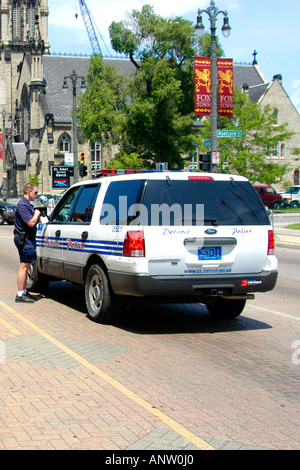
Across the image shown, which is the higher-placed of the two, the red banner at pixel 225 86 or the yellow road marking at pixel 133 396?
the red banner at pixel 225 86

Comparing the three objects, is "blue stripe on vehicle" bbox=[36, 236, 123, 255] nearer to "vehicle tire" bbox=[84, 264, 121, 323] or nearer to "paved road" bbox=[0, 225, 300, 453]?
"vehicle tire" bbox=[84, 264, 121, 323]

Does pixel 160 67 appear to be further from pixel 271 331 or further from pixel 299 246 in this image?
pixel 271 331

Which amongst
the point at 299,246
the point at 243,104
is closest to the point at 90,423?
the point at 299,246

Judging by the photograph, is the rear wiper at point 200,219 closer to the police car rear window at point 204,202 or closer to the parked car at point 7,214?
the police car rear window at point 204,202

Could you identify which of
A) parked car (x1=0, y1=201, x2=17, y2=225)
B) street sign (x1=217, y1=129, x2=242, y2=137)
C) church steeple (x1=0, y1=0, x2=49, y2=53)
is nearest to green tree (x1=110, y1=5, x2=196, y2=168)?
parked car (x1=0, y1=201, x2=17, y2=225)

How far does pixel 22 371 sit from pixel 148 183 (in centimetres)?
285

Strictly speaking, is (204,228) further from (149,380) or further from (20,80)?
(20,80)

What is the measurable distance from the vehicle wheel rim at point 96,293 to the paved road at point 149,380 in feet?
0.83

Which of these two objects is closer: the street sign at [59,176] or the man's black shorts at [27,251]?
the man's black shorts at [27,251]

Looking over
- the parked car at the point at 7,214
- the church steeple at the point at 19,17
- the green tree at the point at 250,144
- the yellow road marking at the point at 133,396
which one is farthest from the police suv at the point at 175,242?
the church steeple at the point at 19,17

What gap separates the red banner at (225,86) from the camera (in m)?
26.5

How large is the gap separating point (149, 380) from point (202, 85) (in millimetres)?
22106

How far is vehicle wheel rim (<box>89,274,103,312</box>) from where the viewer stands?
8.45 metres

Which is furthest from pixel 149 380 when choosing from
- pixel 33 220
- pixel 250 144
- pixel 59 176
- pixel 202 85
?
pixel 250 144
